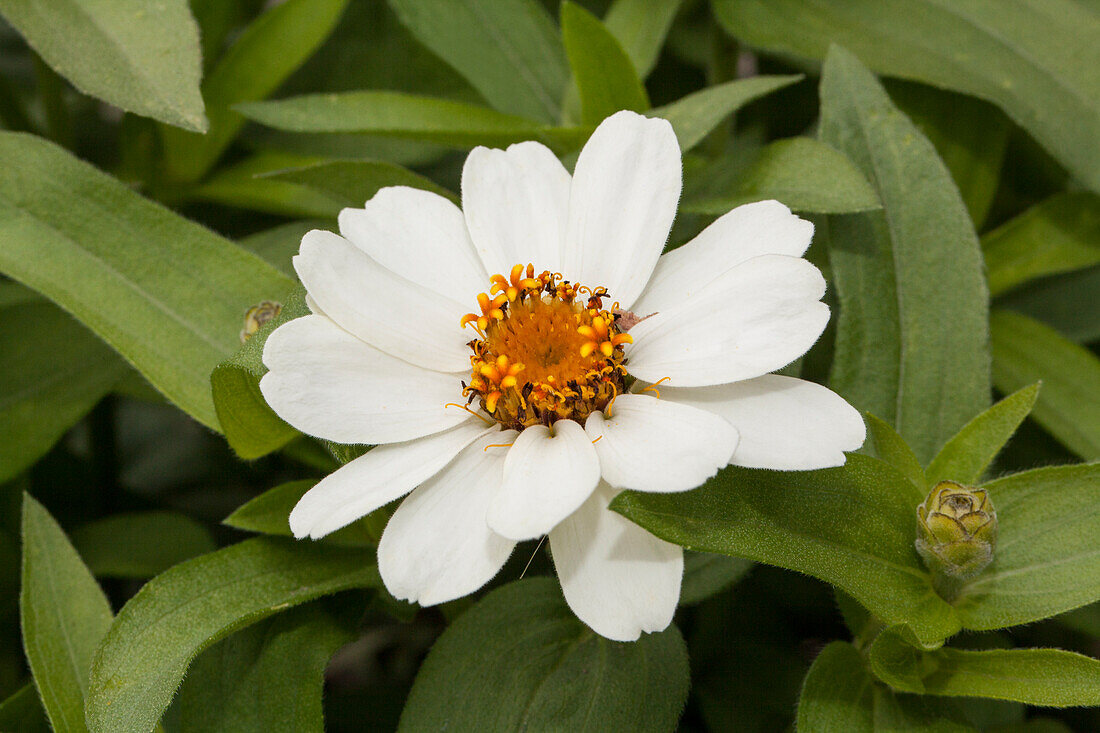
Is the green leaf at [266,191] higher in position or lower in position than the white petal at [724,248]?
lower

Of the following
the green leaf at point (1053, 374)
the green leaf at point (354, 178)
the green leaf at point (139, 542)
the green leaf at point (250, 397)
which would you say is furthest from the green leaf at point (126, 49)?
the green leaf at point (1053, 374)

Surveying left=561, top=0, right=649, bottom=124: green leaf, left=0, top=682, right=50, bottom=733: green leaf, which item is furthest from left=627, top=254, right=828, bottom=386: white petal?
left=0, top=682, right=50, bottom=733: green leaf

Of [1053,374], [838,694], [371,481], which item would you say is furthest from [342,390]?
[1053,374]

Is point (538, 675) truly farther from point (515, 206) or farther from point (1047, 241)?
point (1047, 241)

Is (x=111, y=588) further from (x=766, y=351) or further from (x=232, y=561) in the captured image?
(x=766, y=351)

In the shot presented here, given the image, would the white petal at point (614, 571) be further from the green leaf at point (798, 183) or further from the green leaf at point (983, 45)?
the green leaf at point (983, 45)

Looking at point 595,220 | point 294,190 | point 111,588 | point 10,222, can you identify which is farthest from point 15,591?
point 595,220

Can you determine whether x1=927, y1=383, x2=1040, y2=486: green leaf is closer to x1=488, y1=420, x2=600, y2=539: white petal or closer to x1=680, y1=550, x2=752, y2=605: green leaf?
x1=680, y1=550, x2=752, y2=605: green leaf
